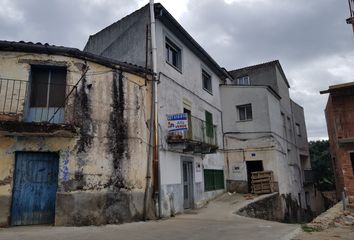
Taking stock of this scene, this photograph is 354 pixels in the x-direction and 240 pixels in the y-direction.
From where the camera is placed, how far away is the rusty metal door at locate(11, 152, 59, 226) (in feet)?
28.2

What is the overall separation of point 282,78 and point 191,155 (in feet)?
47.8

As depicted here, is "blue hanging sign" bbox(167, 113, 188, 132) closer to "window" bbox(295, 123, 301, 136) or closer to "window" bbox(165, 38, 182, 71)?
"window" bbox(165, 38, 182, 71)

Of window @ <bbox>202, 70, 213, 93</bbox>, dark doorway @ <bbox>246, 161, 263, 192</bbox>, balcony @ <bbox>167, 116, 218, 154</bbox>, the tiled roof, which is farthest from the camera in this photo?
dark doorway @ <bbox>246, 161, 263, 192</bbox>

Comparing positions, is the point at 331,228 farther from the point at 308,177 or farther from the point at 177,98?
the point at 308,177

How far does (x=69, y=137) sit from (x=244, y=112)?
12.3m

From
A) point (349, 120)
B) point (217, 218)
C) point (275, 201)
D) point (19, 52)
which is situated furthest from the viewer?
point (275, 201)

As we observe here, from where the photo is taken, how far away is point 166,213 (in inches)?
429

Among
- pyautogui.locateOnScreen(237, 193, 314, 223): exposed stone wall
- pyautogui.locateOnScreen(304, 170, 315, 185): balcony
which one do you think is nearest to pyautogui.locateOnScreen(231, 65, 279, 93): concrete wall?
pyautogui.locateOnScreen(304, 170, 315, 185): balcony

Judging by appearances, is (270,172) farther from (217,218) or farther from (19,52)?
(19,52)

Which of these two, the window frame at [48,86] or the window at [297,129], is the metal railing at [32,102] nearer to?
the window frame at [48,86]

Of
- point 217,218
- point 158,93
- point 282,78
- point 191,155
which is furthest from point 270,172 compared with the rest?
point 282,78

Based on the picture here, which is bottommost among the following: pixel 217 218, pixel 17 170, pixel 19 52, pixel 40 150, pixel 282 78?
pixel 217 218

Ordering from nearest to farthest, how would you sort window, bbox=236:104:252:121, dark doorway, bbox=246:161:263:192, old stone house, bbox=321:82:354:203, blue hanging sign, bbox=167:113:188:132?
blue hanging sign, bbox=167:113:188:132, old stone house, bbox=321:82:354:203, dark doorway, bbox=246:161:263:192, window, bbox=236:104:252:121

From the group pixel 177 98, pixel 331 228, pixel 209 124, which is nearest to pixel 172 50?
pixel 177 98
